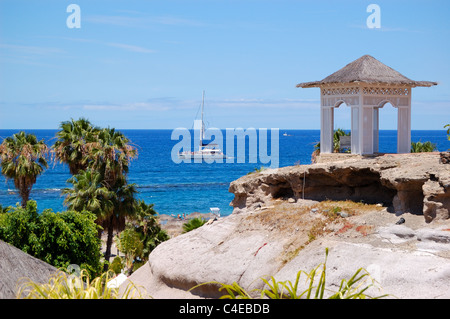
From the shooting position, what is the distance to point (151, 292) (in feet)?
60.1

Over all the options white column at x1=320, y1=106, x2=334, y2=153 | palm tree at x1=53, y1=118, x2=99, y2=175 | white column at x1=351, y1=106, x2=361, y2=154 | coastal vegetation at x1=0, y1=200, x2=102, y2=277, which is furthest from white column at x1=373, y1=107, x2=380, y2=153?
palm tree at x1=53, y1=118, x2=99, y2=175

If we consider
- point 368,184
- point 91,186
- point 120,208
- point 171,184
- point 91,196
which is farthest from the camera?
point 171,184

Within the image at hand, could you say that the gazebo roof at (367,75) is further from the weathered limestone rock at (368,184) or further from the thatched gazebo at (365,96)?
the weathered limestone rock at (368,184)

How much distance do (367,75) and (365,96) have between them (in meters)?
0.88

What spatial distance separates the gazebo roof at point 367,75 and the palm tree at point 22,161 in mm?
17939

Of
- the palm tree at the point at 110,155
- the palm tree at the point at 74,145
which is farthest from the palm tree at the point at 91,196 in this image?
the palm tree at the point at 74,145

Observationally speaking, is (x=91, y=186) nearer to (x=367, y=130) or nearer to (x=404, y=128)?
(x=367, y=130)

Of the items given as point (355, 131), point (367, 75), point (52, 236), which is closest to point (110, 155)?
point (52, 236)

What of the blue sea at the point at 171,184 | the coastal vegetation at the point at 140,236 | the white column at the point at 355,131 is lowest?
the blue sea at the point at 171,184

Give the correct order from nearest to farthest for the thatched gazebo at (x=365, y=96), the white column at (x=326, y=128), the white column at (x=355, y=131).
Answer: the thatched gazebo at (x=365, y=96) → the white column at (x=355, y=131) → the white column at (x=326, y=128)

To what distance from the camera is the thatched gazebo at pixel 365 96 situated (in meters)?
21.6

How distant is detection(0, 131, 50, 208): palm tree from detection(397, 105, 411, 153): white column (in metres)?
20.9

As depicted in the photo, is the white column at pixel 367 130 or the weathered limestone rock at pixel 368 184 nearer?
the weathered limestone rock at pixel 368 184

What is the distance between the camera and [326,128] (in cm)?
2358
